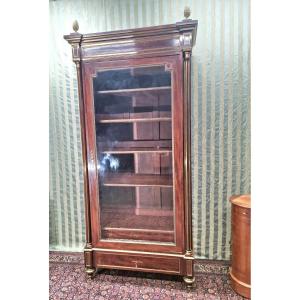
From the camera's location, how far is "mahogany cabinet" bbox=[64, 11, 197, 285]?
5.08 ft

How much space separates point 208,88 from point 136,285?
1.57m

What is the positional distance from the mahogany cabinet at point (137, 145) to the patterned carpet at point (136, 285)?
120mm

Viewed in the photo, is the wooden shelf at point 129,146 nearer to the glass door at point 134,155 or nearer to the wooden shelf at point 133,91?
the glass door at point 134,155

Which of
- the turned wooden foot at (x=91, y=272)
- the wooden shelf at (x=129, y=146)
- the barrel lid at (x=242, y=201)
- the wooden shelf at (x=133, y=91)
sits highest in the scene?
the wooden shelf at (x=133, y=91)

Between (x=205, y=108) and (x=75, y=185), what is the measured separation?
4.36 feet

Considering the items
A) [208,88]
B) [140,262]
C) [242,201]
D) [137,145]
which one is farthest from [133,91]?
[140,262]

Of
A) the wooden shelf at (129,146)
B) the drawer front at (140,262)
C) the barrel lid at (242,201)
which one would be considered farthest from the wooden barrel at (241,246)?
the wooden shelf at (129,146)

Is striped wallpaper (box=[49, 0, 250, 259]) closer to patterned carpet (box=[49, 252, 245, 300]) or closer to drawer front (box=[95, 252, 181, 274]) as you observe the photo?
patterned carpet (box=[49, 252, 245, 300])

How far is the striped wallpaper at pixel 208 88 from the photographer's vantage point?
1.84 metres

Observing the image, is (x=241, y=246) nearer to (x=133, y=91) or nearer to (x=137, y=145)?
(x=137, y=145)

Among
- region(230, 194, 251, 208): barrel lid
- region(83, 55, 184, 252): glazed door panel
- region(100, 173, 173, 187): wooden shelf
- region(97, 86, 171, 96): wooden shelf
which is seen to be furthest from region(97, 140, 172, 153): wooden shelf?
region(230, 194, 251, 208): barrel lid

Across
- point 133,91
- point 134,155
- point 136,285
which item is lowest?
point 136,285

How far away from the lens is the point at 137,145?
178 centimetres
